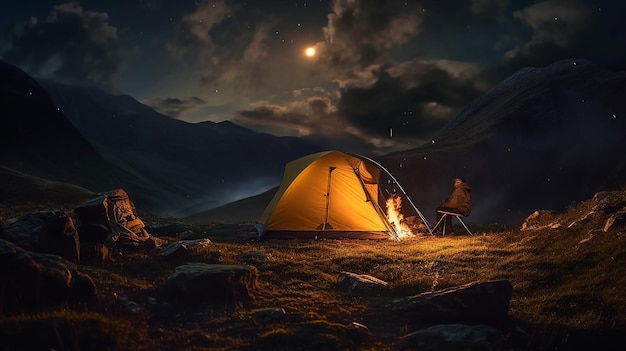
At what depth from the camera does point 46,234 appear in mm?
11383

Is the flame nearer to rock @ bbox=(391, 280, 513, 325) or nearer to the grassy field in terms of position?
the grassy field

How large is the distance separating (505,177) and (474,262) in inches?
5382

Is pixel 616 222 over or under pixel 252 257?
over

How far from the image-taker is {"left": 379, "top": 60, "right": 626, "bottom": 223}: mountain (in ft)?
404

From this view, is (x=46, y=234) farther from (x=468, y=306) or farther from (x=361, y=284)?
(x=468, y=306)

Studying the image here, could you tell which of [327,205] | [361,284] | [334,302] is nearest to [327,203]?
[327,205]

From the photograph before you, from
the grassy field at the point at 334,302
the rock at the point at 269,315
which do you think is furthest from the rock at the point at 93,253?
the rock at the point at 269,315

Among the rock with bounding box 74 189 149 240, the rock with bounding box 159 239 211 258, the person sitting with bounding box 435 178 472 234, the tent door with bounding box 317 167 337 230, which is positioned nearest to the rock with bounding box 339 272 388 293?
the rock with bounding box 159 239 211 258

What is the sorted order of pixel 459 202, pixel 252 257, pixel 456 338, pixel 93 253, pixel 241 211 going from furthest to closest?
pixel 241 211
pixel 459 202
pixel 252 257
pixel 93 253
pixel 456 338

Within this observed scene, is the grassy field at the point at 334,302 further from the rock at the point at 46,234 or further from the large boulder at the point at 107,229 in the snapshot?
the rock at the point at 46,234

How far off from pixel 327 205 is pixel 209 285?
1259cm

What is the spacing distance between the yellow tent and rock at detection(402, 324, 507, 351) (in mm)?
13386

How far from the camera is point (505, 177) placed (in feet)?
461

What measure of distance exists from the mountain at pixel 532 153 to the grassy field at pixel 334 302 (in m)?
94.8
